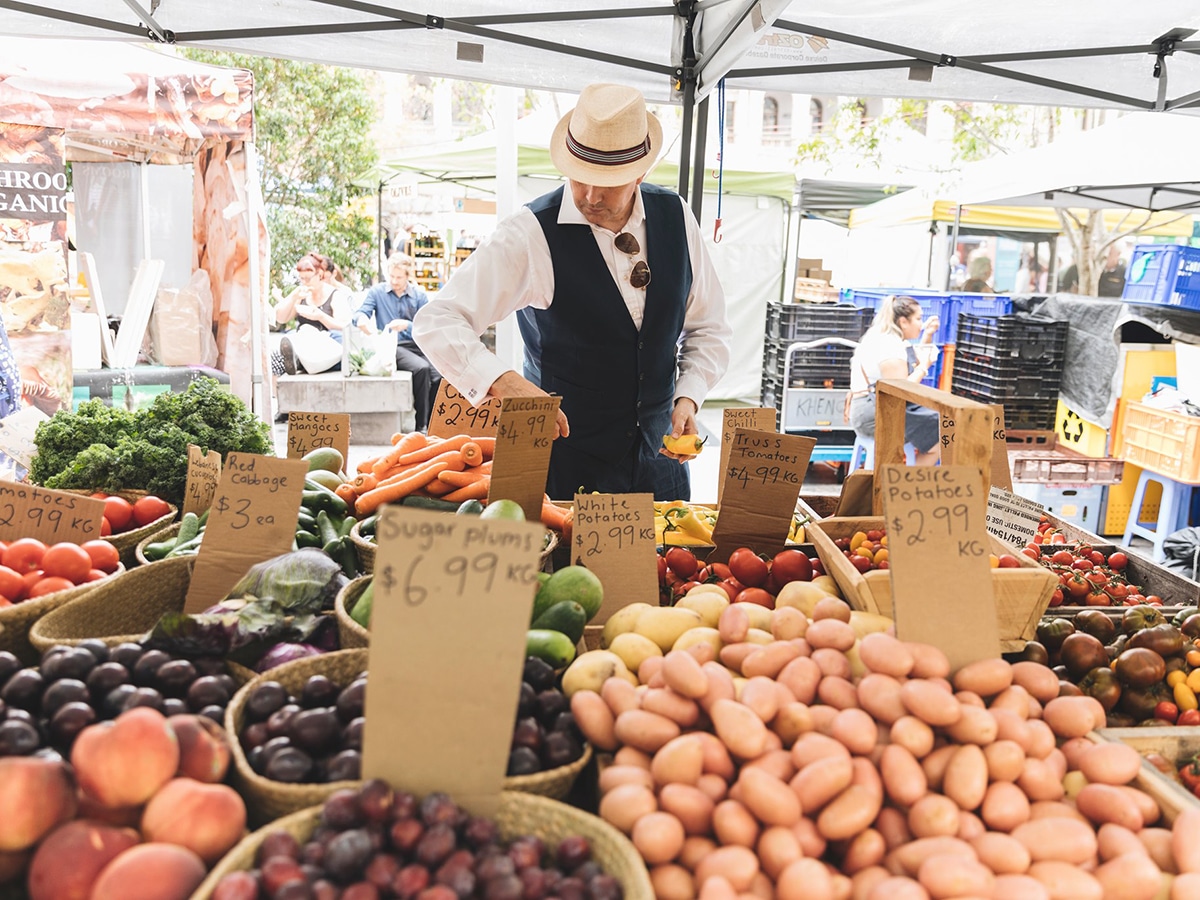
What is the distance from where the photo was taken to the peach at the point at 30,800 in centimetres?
96

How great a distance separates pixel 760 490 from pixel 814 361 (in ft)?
16.5

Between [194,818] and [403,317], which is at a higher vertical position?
[403,317]

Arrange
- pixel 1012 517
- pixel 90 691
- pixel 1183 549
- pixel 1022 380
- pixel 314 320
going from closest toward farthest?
pixel 90 691 < pixel 1012 517 < pixel 1183 549 < pixel 1022 380 < pixel 314 320

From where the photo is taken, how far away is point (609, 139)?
258 cm

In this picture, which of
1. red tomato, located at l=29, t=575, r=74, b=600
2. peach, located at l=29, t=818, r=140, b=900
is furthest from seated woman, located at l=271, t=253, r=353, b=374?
peach, located at l=29, t=818, r=140, b=900

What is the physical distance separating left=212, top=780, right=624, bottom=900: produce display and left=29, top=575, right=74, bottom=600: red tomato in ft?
2.95

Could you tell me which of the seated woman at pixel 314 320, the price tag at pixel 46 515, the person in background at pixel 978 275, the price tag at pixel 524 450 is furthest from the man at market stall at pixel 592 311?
the person in background at pixel 978 275

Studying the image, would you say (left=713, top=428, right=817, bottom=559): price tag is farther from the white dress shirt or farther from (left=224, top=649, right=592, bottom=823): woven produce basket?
(left=224, top=649, right=592, bottom=823): woven produce basket

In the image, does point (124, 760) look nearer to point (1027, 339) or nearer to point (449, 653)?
point (449, 653)

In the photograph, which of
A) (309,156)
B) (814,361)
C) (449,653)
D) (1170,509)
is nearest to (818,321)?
(814,361)

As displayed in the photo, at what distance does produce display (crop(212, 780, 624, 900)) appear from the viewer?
3.06 ft

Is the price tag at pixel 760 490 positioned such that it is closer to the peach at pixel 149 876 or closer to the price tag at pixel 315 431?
the price tag at pixel 315 431

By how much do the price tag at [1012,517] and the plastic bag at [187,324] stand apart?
196 inches

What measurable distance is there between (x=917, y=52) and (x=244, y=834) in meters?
3.86
